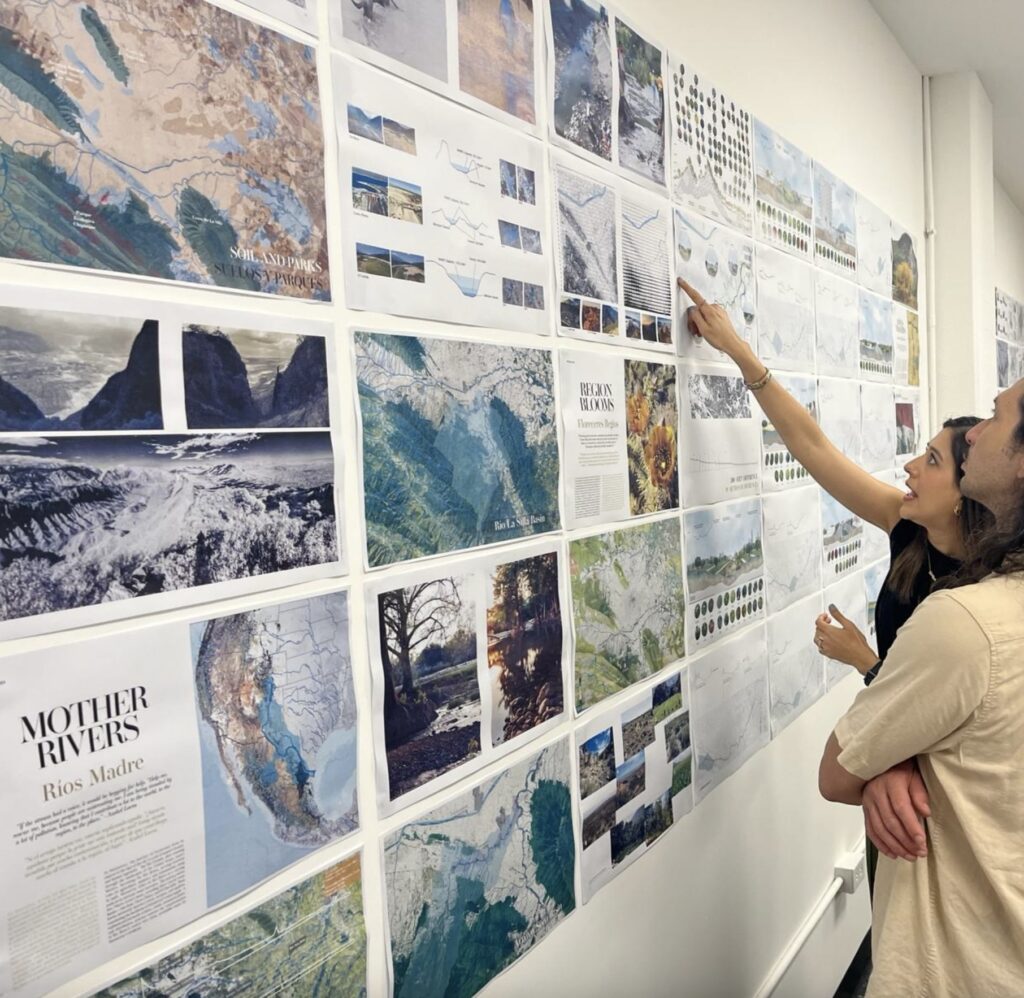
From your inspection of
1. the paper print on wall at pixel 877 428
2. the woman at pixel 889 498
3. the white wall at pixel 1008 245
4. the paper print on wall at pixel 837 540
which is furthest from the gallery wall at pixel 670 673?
the white wall at pixel 1008 245

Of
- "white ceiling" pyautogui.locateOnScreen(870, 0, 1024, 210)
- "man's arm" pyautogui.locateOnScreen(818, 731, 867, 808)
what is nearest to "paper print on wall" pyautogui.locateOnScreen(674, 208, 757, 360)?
A: "man's arm" pyautogui.locateOnScreen(818, 731, 867, 808)

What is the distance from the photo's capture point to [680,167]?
1.51m

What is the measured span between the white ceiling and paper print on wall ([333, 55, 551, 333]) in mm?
2062

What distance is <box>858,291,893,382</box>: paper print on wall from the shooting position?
241cm

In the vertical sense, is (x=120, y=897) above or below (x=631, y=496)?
below

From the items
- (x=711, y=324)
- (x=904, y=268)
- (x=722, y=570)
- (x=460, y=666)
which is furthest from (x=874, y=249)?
(x=460, y=666)

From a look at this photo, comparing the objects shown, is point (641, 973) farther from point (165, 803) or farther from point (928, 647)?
point (165, 803)

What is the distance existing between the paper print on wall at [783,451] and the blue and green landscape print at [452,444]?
0.81 m

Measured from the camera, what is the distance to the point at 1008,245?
4.96m

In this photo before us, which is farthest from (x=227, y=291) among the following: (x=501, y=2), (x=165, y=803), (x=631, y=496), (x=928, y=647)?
(x=928, y=647)

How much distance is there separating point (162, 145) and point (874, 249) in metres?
2.31

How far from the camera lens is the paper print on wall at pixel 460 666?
3.07 ft

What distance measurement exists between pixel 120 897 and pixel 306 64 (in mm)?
773

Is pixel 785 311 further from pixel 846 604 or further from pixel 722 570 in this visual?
pixel 846 604
